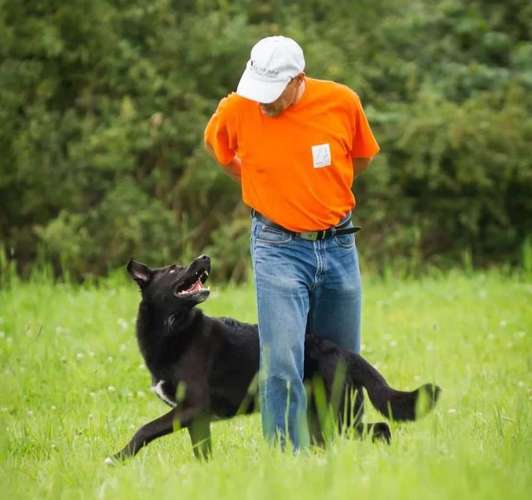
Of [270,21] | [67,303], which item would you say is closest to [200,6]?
[270,21]

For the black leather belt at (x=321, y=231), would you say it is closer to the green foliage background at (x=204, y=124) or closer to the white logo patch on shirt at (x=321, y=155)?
the white logo patch on shirt at (x=321, y=155)

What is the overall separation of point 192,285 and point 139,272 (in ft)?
1.04

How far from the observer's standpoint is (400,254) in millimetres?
16422

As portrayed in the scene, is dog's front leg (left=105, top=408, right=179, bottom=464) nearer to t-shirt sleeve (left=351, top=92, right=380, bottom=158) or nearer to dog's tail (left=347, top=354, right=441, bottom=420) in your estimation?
dog's tail (left=347, top=354, right=441, bottom=420)

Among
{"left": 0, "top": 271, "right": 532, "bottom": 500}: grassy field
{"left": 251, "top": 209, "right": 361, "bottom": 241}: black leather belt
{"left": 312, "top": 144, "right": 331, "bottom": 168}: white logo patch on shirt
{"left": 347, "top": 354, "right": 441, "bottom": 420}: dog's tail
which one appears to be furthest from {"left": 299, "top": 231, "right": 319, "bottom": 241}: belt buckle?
{"left": 0, "top": 271, "right": 532, "bottom": 500}: grassy field

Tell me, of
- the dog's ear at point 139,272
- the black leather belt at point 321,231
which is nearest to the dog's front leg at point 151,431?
the dog's ear at point 139,272

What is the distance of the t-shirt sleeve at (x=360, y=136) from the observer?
5.55 meters

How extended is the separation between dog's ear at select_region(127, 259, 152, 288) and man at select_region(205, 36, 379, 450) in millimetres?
885

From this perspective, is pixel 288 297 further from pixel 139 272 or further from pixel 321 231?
pixel 139 272

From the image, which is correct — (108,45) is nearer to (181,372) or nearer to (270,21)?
(270,21)

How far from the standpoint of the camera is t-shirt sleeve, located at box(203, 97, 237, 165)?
5.52 meters

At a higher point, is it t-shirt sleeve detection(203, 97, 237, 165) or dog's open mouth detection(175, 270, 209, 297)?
t-shirt sleeve detection(203, 97, 237, 165)

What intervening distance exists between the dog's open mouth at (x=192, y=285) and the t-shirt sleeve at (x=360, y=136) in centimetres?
111

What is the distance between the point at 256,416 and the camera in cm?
723
